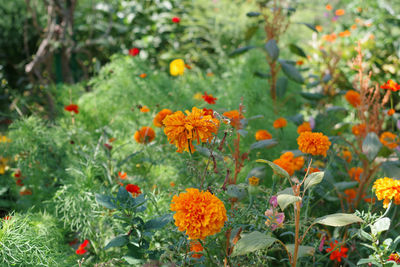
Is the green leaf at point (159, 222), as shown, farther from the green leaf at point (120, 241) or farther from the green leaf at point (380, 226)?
the green leaf at point (380, 226)

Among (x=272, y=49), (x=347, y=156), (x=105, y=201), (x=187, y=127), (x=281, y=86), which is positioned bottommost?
(x=347, y=156)

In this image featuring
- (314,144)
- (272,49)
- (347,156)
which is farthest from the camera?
(272,49)

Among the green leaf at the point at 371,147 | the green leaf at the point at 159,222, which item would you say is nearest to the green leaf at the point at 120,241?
the green leaf at the point at 159,222

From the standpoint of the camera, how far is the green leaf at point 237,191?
1.11 meters

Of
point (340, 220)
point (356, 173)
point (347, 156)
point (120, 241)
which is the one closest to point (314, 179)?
point (340, 220)

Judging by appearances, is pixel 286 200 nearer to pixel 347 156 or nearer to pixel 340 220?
pixel 340 220

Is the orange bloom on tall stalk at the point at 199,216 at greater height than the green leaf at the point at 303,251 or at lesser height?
greater

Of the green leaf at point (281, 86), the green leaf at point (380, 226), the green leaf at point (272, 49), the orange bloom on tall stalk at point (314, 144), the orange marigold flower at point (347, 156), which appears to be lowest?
the orange marigold flower at point (347, 156)

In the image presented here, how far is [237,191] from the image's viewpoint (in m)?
1.13

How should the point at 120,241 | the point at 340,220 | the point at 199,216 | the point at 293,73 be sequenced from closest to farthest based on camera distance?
the point at 199,216, the point at 340,220, the point at 120,241, the point at 293,73

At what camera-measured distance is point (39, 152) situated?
1.88 m

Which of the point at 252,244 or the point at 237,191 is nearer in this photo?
the point at 252,244

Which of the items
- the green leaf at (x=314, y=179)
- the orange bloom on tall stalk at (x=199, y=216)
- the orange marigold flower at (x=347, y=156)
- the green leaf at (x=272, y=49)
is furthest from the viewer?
the green leaf at (x=272, y=49)

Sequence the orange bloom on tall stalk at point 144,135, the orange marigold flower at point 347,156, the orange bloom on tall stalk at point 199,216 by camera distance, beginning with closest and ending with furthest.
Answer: the orange bloom on tall stalk at point 199,216, the orange bloom on tall stalk at point 144,135, the orange marigold flower at point 347,156
